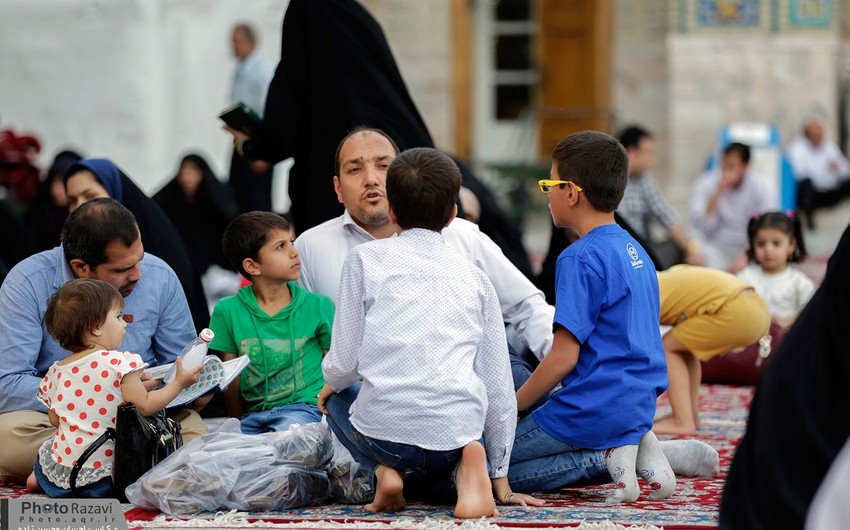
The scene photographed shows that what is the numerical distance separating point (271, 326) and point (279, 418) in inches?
10.7

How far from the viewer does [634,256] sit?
361 cm

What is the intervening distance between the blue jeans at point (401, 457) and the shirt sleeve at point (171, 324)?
739mm

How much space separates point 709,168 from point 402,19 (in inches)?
135

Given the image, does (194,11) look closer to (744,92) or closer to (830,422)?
(744,92)

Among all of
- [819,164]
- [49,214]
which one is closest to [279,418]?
[49,214]

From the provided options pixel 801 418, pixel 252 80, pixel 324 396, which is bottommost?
pixel 324 396

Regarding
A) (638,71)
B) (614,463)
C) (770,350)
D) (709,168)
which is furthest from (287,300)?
(638,71)

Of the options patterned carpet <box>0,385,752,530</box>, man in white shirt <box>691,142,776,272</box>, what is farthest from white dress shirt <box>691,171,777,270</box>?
patterned carpet <box>0,385,752,530</box>

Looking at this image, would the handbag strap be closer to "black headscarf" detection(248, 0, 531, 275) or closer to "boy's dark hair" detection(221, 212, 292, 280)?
"boy's dark hair" detection(221, 212, 292, 280)

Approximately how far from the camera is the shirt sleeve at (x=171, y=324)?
13.6 feet

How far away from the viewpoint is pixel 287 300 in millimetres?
4070

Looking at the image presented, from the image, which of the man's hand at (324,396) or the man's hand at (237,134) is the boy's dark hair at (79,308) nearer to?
the man's hand at (324,396)

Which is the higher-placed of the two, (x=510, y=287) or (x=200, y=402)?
(x=510, y=287)

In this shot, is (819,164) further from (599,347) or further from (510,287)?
(599,347)
